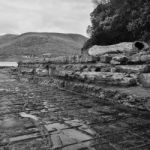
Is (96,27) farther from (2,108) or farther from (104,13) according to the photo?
(2,108)

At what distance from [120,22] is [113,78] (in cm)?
613

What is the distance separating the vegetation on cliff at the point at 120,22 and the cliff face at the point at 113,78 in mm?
2048

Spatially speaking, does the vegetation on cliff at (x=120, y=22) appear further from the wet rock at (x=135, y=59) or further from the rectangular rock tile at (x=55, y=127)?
the rectangular rock tile at (x=55, y=127)

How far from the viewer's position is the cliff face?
4.33 m

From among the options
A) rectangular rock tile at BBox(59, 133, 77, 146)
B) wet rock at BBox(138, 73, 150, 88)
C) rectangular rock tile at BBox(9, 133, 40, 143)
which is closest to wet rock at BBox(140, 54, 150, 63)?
wet rock at BBox(138, 73, 150, 88)

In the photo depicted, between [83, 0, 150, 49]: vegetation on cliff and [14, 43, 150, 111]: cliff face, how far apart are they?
205 cm

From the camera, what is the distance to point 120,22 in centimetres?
1052

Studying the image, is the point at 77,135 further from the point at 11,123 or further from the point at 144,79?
the point at 144,79

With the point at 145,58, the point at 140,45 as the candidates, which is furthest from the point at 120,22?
the point at 145,58

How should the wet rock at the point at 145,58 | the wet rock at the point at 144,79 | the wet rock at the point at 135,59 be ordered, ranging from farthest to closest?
the wet rock at the point at 135,59, the wet rock at the point at 145,58, the wet rock at the point at 144,79

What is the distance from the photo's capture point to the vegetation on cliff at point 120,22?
9.06 metres

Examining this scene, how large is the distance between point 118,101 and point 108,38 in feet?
24.8

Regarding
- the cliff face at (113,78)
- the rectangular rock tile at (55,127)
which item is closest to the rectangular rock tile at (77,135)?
the rectangular rock tile at (55,127)

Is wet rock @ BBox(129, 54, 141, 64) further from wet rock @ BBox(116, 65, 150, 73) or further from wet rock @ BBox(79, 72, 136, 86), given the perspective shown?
wet rock @ BBox(79, 72, 136, 86)
